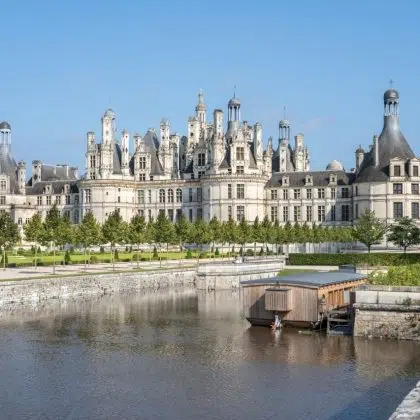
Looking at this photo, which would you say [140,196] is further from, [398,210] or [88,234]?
[88,234]

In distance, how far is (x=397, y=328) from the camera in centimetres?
3058

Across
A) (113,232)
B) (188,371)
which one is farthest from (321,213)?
(188,371)

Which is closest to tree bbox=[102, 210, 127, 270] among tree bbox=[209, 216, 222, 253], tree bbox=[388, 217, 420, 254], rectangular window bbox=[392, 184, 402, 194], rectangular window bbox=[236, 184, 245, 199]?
tree bbox=[209, 216, 222, 253]

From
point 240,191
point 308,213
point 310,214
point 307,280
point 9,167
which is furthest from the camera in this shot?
point 9,167

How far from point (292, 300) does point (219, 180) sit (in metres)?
50.1

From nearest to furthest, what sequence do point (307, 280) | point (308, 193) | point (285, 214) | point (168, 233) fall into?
point (307, 280) → point (168, 233) → point (308, 193) → point (285, 214)

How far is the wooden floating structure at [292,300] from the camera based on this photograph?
1347 inches

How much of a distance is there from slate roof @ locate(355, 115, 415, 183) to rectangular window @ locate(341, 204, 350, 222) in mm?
3856

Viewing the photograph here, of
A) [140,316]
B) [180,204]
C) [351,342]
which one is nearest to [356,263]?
[140,316]

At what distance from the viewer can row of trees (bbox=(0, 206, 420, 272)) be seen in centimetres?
5644

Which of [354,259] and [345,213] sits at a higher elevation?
[345,213]

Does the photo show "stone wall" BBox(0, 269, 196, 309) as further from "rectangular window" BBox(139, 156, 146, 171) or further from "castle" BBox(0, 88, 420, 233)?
"rectangular window" BBox(139, 156, 146, 171)

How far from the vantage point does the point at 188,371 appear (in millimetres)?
25375

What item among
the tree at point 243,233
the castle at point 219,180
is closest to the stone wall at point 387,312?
the tree at point 243,233
